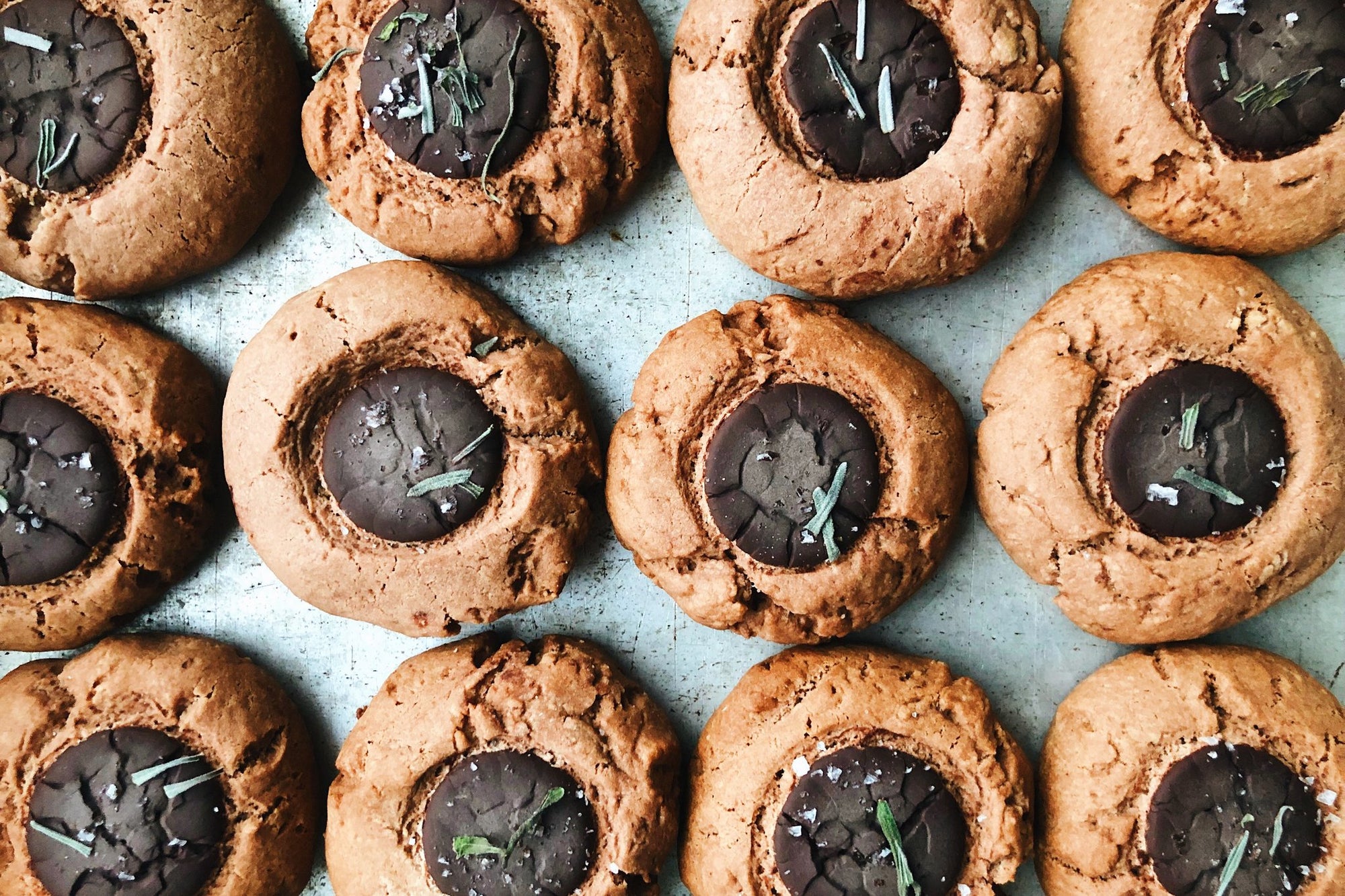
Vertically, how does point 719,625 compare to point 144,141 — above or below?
below

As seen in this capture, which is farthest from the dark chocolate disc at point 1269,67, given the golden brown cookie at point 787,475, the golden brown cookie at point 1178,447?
the golden brown cookie at point 787,475

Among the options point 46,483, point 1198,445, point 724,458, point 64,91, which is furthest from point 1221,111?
point 46,483

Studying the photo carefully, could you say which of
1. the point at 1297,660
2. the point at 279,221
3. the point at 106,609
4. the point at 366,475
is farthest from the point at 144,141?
the point at 1297,660

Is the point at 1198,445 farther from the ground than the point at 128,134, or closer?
closer

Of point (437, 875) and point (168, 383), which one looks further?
point (168, 383)

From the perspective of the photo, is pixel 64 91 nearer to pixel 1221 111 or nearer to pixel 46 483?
pixel 46 483

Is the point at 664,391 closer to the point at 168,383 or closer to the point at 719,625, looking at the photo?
the point at 719,625
